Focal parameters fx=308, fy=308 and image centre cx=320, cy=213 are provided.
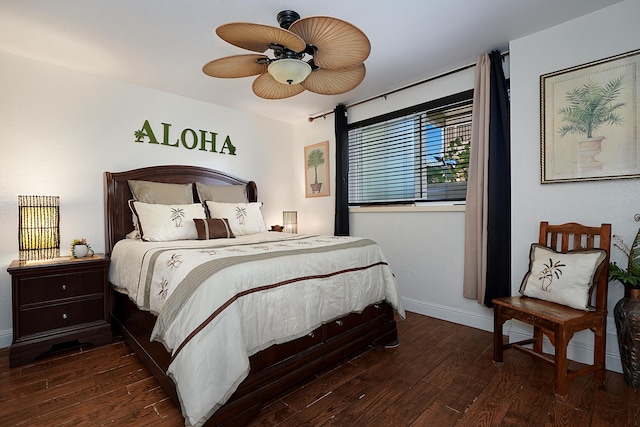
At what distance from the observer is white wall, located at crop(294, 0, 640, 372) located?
6.79 ft

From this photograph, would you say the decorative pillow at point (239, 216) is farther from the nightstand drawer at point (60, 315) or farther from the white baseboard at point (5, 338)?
the white baseboard at point (5, 338)

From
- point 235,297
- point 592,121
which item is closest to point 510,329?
point 592,121

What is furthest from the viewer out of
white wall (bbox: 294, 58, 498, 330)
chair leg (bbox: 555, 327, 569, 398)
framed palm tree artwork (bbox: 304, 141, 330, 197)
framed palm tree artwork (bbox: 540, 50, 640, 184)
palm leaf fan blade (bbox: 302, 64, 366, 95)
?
framed palm tree artwork (bbox: 304, 141, 330, 197)

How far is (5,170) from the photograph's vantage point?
256cm

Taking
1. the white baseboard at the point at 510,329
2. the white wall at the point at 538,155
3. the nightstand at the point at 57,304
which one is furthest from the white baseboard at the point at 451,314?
the nightstand at the point at 57,304

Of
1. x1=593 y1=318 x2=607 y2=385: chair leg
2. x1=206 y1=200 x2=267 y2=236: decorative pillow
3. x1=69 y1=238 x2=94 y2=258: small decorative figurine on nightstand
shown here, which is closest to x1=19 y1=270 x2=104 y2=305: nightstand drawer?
x1=69 y1=238 x2=94 y2=258: small decorative figurine on nightstand

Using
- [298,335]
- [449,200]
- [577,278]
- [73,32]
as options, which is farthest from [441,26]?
[73,32]

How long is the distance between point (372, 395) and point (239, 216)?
2.09 metres

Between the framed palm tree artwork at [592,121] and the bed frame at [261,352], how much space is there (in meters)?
1.73

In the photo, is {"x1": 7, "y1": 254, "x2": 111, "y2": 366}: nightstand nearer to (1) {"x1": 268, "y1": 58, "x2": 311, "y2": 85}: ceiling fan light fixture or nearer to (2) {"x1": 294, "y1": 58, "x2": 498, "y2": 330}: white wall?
(1) {"x1": 268, "y1": 58, "x2": 311, "y2": 85}: ceiling fan light fixture

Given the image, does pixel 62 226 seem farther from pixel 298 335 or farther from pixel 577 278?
pixel 577 278

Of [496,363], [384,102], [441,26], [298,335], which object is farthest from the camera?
[384,102]

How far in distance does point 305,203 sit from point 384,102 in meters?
1.80

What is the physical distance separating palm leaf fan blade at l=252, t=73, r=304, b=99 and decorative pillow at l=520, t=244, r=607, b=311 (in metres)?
2.15
